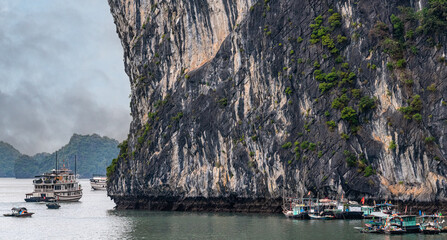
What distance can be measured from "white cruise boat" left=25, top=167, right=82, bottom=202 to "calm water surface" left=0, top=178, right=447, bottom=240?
31.4 m

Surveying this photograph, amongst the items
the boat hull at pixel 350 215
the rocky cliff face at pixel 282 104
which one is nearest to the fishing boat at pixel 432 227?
the rocky cliff face at pixel 282 104

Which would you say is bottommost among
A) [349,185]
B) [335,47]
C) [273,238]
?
[273,238]

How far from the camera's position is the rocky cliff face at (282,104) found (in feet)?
207

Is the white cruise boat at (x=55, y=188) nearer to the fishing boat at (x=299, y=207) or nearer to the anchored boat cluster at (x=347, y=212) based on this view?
the anchored boat cluster at (x=347, y=212)

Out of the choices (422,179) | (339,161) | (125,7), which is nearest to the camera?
(422,179)

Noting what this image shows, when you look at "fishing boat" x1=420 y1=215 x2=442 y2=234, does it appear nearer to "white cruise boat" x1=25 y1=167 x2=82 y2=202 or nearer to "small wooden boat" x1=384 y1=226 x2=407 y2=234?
"small wooden boat" x1=384 y1=226 x2=407 y2=234

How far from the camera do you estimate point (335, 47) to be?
6881 centimetres

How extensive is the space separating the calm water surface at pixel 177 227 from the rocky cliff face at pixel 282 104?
185 inches

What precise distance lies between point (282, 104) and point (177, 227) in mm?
19499

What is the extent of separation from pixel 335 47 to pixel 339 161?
1252 centimetres

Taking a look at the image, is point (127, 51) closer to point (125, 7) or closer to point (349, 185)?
point (125, 7)

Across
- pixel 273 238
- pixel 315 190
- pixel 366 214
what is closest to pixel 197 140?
pixel 315 190

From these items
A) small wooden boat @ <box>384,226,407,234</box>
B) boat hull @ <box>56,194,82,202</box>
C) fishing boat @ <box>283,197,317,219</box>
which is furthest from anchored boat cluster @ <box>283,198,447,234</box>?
boat hull @ <box>56,194,82,202</box>

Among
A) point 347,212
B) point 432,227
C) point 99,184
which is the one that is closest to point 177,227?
point 347,212
